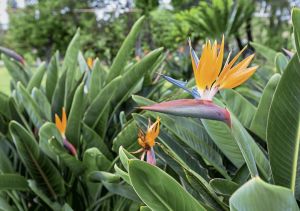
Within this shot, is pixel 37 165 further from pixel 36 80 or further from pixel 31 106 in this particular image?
pixel 36 80

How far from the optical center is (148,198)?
0.61 m

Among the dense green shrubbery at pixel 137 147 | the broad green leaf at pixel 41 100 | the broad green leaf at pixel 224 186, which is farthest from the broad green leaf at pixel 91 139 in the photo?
the broad green leaf at pixel 224 186

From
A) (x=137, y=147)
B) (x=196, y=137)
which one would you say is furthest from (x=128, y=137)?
(x=196, y=137)

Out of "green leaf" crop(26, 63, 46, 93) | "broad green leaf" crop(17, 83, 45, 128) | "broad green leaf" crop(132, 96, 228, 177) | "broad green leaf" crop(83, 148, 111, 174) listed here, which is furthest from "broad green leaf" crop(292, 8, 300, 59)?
"green leaf" crop(26, 63, 46, 93)

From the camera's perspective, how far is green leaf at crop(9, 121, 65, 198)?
118 cm

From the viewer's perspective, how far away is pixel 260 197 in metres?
0.51

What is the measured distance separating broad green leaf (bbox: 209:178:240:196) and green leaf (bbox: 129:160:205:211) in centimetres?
13

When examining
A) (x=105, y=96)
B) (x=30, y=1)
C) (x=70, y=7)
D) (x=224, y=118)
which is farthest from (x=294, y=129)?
(x=30, y=1)

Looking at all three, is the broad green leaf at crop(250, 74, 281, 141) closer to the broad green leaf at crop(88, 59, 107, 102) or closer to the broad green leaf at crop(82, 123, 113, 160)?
the broad green leaf at crop(82, 123, 113, 160)

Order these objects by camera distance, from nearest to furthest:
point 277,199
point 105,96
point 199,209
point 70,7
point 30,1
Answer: point 277,199 < point 199,209 < point 105,96 < point 70,7 < point 30,1

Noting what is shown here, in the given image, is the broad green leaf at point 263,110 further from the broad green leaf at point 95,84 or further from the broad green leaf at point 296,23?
the broad green leaf at point 95,84

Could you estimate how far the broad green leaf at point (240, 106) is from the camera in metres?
1.02

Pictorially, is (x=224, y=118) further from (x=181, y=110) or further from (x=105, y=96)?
(x=105, y=96)

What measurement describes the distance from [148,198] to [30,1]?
1211 centimetres
